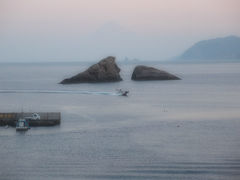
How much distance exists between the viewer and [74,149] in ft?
93.3

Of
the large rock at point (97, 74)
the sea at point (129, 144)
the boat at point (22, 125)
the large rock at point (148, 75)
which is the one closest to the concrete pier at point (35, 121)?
the sea at point (129, 144)

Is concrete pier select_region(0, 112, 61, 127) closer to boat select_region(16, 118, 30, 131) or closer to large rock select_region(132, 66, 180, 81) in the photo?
boat select_region(16, 118, 30, 131)

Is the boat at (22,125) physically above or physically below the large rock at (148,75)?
below

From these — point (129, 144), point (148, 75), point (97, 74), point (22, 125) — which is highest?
A: point (97, 74)

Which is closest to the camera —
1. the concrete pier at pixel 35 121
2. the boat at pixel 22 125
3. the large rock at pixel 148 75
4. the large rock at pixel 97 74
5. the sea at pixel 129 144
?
the sea at pixel 129 144

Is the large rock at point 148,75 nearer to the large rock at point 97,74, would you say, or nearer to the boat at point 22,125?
the large rock at point 97,74

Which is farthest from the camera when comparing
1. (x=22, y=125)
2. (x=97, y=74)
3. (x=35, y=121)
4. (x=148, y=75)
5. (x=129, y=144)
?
(x=148, y=75)

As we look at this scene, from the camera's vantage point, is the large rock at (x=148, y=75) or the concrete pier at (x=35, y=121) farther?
the large rock at (x=148, y=75)

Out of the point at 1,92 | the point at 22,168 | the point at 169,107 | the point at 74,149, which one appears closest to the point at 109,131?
the point at 74,149

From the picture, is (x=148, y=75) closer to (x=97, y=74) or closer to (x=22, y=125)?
(x=97, y=74)

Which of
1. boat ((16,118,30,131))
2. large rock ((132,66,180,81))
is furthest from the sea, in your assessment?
large rock ((132,66,180,81))

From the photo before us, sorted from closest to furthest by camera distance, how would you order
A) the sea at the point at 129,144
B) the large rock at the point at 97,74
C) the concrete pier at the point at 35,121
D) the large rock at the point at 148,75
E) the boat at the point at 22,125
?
the sea at the point at 129,144, the boat at the point at 22,125, the concrete pier at the point at 35,121, the large rock at the point at 97,74, the large rock at the point at 148,75

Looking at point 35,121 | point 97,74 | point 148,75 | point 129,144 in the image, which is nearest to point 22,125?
point 35,121

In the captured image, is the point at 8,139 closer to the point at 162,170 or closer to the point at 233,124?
the point at 162,170
